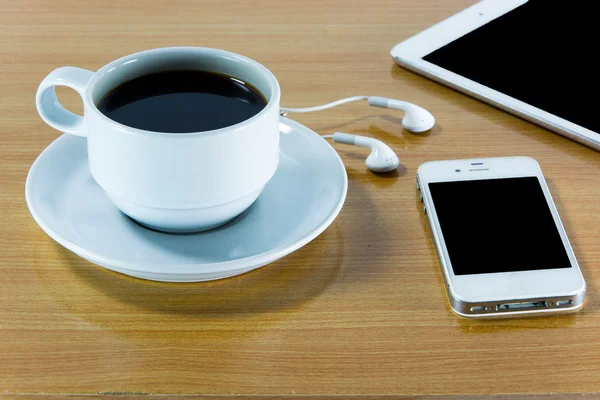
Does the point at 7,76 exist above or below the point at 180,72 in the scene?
below

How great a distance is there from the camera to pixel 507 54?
0.89m

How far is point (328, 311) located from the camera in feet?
1.88

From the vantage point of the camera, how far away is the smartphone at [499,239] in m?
0.57

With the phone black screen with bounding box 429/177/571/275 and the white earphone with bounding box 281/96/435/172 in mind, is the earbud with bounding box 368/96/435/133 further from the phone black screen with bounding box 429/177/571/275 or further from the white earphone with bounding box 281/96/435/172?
the phone black screen with bounding box 429/177/571/275

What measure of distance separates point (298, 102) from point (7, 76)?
34 centimetres

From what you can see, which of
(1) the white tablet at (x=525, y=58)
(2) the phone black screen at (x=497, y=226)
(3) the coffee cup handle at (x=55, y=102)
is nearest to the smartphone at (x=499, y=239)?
(2) the phone black screen at (x=497, y=226)

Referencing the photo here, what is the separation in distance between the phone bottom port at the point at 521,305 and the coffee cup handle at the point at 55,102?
0.36 m

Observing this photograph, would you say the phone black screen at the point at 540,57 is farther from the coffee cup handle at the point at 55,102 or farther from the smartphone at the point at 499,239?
the coffee cup handle at the point at 55,102

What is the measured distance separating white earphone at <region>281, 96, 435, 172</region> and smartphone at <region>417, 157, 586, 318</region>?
39 mm

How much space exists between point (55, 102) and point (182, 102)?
4.3 inches

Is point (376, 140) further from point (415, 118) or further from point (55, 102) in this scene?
point (55, 102)

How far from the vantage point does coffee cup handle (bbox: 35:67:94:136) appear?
1.94 ft

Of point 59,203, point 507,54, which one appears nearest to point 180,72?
point 59,203

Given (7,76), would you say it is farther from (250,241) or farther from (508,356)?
(508,356)
